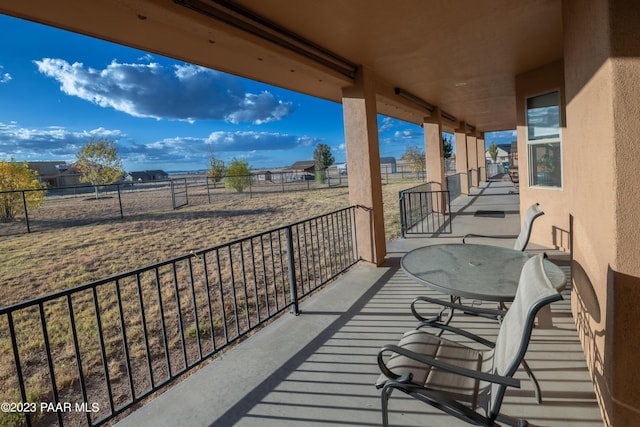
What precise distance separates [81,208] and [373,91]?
1629 cm

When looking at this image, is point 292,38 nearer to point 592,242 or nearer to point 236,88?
point 592,242

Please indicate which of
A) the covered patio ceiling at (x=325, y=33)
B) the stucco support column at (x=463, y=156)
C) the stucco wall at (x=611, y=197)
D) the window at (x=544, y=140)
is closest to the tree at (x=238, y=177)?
the stucco support column at (x=463, y=156)

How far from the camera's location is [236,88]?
89.4 meters

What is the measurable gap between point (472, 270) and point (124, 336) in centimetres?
220

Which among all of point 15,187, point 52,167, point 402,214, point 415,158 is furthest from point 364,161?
point 52,167

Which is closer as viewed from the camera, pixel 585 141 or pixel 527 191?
pixel 585 141

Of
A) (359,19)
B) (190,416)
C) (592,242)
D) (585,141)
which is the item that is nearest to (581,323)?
(592,242)

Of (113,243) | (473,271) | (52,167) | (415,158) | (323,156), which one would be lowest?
(113,243)

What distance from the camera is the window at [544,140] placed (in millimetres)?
4738

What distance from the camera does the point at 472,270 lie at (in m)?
2.28

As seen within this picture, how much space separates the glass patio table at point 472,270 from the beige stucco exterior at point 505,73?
1.23 ft

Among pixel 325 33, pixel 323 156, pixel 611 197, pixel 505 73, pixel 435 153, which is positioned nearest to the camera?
pixel 611 197

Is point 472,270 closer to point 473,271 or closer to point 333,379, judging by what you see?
point 473,271

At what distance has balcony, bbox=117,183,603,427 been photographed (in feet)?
6.00
